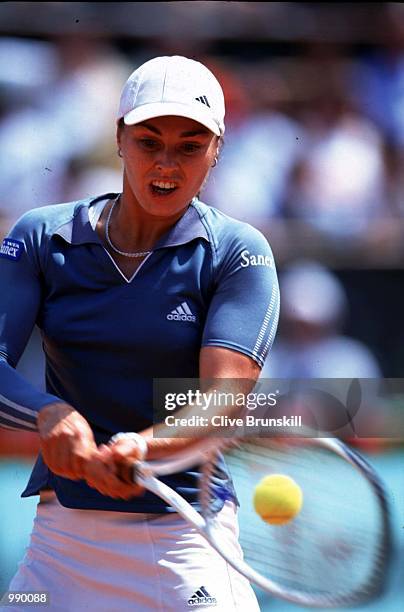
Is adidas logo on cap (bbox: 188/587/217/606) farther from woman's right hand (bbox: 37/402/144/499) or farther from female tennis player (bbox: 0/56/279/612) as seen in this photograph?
woman's right hand (bbox: 37/402/144/499)

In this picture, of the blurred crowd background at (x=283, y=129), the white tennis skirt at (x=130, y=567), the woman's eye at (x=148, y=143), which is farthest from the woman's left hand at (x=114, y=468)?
the blurred crowd background at (x=283, y=129)

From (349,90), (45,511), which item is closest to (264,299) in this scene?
(45,511)

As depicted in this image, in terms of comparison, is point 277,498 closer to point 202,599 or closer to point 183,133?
point 202,599

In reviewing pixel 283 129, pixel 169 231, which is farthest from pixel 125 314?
pixel 283 129

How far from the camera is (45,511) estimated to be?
138 centimetres

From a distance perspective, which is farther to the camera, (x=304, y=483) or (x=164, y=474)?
(x=304, y=483)

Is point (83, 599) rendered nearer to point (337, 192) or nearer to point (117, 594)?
point (117, 594)

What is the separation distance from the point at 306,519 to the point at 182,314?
349 mm

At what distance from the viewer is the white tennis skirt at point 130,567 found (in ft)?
4.30

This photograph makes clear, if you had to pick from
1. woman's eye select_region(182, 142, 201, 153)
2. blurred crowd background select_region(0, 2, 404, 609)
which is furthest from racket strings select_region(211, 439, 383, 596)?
blurred crowd background select_region(0, 2, 404, 609)

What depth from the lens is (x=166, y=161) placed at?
1348 millimetres

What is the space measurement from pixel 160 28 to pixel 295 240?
0.59 metres

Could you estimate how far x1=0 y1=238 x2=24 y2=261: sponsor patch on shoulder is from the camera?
1.37m

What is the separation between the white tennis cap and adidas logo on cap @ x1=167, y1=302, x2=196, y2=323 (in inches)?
8.9
